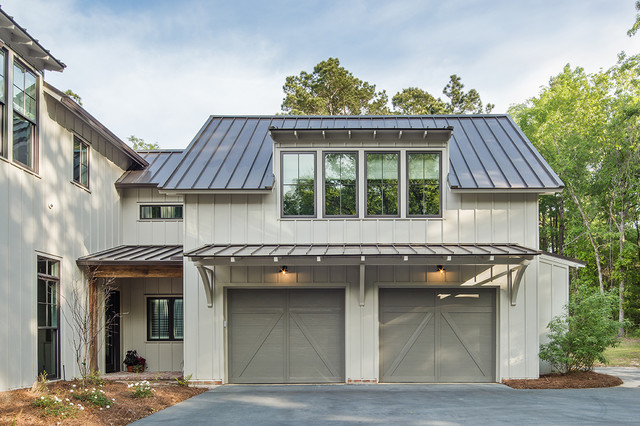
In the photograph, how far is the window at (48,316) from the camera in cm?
928

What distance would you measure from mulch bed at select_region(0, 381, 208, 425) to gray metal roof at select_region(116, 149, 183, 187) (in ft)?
18.0

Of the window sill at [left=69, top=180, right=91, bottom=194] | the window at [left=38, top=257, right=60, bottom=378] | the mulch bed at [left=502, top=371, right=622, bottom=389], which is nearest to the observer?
the window at [left=38, top=257, right=60, bottom=378]

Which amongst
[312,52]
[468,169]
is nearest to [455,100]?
[312,52]

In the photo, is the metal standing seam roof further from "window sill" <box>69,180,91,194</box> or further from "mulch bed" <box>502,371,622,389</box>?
"window sill" <box>69,180,91,194</box>

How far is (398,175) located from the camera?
10.6m

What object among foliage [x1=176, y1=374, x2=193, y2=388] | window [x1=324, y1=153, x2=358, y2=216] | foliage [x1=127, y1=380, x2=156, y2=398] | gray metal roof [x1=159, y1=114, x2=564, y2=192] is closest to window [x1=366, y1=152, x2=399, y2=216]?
window [x1=324, y1=153, x2=358, y2=216]

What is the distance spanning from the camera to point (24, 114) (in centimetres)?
895

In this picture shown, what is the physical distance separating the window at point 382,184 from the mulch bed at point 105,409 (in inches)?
205

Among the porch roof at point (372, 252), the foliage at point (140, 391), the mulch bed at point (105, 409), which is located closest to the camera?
the mulch bed at point (105, 409)

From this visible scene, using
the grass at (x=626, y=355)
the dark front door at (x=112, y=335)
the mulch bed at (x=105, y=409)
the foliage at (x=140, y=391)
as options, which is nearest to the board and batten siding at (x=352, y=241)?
the mulch bed at (x=105, y=409)

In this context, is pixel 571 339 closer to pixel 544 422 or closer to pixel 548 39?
pixel 544 422

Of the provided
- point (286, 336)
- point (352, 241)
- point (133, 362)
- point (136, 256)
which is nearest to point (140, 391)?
point (286, 336)

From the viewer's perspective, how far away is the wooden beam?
11195 millimetres

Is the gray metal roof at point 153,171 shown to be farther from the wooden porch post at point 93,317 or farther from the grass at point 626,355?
the grass at point 626,355
